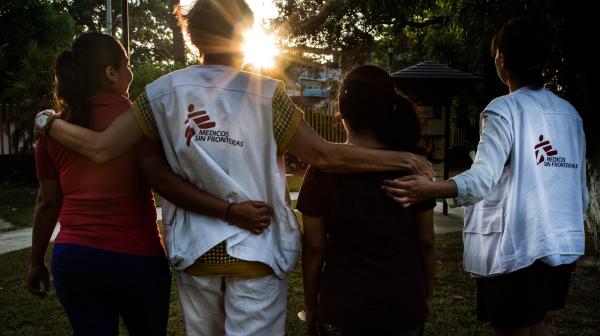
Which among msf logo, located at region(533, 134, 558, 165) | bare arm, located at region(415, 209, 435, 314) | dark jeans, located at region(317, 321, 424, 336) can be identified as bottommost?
dark jeans, located at region(317, 321, 424, 336)

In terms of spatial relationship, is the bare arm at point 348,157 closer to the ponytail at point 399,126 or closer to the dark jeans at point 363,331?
the ponytail at point 399,126

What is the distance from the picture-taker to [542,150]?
7.72 ft

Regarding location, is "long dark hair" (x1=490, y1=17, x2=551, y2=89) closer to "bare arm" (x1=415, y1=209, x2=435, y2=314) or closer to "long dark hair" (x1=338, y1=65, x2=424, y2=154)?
"long dark hair" (x1=338, y1=65, x2=424, y2=154)

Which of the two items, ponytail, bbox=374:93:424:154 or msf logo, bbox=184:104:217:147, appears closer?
msf logo, bbox=184:104:217:147

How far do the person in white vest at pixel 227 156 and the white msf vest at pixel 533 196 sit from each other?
42cm

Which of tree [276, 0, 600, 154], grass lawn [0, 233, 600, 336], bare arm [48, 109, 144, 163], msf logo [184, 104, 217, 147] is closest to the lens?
msf logo [184, 104, 217, 147]

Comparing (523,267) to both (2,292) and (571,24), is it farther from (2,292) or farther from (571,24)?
(2,292)

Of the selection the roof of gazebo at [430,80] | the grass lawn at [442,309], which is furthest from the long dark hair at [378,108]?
the roof of gazebo at [430,80]

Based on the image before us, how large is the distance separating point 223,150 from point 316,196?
38cm

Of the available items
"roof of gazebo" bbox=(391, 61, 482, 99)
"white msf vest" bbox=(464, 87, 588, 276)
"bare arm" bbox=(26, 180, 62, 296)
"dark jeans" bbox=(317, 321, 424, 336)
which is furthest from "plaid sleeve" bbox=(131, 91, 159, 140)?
"roof of gazebo" bbox=(391, 61, 482, 99)

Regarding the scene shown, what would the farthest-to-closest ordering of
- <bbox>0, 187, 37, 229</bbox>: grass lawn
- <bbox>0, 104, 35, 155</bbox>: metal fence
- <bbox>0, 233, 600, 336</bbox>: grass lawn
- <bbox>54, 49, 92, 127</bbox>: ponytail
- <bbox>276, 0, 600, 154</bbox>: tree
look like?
<bbox>0, 104, 35, 155</bbox>: metal fence
<bbox>0, 187, 37, 229</bbox>: grass lawn
<bbox>276, 0, 600, 154</bbox>: tree
<bbox>0, 233, 600, 336</bbox>: grass lawn
<bbox>54, 49, 92, 127</bbox>: ponytail

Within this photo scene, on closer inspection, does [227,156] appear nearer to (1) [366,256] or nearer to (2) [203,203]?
(2) [203,203]

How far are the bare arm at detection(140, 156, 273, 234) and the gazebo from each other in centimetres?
749

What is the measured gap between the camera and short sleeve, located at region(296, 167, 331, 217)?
6.93 ft
